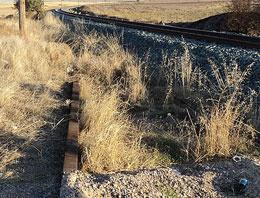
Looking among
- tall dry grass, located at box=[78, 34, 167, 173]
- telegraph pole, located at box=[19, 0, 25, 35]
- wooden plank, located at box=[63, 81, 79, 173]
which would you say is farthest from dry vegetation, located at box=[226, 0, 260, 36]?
wooden plank, located at box=[63, 81, 79, 173]

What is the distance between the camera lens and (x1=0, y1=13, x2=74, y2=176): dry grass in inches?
178

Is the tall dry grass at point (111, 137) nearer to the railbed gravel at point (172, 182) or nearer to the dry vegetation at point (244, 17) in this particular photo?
the railbed gravel at point (172, 182)

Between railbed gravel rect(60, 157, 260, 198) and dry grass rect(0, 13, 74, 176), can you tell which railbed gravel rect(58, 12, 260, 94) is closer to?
railbed gravel rect(60, 157, 260, 198)

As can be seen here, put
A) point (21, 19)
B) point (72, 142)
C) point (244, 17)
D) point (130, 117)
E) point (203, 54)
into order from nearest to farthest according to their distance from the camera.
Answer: point (72, 142) → point (130, 117) → point (203, 54) → point (21, 19) → point (244, 17)

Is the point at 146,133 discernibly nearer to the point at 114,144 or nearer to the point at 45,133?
the point at 114,144

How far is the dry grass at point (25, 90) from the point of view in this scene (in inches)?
178

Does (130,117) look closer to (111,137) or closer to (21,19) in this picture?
(111,137)

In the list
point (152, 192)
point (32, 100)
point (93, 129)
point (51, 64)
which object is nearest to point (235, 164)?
point (152, 192)

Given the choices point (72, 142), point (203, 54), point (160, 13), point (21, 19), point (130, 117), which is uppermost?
point (160, 13)

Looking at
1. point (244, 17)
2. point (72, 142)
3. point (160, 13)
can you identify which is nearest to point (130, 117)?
point (72, 142)

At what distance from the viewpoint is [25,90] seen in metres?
6.48

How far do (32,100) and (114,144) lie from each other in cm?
254

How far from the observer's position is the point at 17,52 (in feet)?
29.5

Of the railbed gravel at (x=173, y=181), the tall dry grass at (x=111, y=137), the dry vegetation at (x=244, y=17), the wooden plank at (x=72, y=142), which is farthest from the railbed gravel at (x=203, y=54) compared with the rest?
the dry vegetation at (x=244, y=17)
